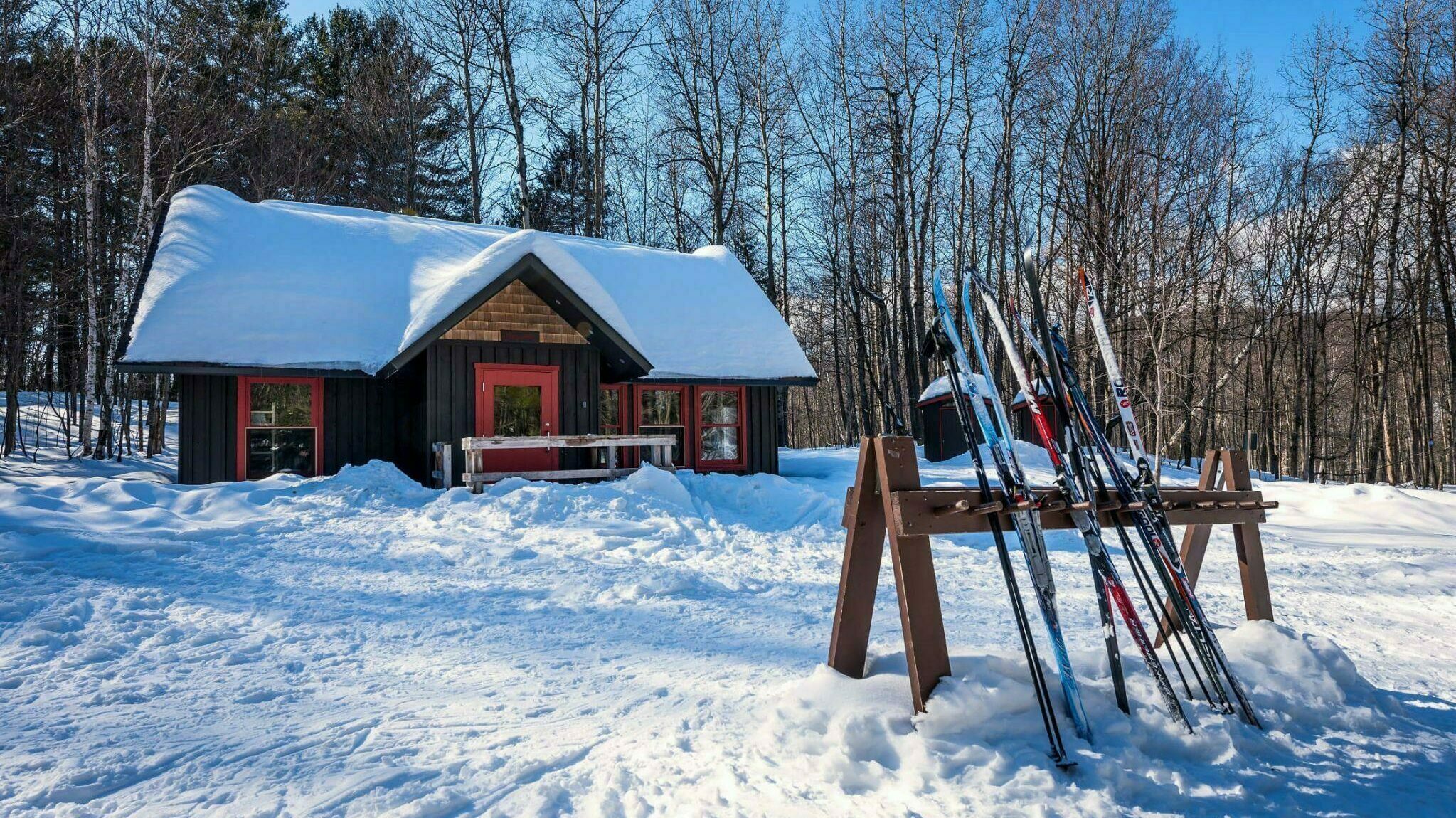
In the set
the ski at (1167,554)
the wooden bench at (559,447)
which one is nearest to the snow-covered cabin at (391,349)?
the wooden bench at (559,447)

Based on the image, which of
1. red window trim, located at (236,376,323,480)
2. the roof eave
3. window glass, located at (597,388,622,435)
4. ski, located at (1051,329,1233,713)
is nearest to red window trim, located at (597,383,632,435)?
window glass, located at (597,388,622,435)

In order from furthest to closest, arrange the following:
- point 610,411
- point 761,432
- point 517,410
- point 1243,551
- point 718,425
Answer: point 761,432
point 718,425
point 610,411
point 517,410
point 1243,551

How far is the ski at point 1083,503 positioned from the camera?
2.90 metres

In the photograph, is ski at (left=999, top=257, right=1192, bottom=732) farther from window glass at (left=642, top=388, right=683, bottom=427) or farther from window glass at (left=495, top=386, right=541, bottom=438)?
window glass at (left=642, top=388, right=683, bottom=427)

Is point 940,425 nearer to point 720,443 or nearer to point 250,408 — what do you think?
point 720,443

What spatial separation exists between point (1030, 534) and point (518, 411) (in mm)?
10786

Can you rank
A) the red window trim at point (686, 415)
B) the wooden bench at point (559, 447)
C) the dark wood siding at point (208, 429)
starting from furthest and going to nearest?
the red window trim at point (686, 415), the dark wood siding at point (208, 429), the wooden bench at point (559, 447)

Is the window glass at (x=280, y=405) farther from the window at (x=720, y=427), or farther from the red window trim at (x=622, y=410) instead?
the window at (x=720, y=427)

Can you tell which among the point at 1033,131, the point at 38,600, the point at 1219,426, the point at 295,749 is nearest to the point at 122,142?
the point at 38,600

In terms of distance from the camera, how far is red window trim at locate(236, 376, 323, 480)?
11.8 metres

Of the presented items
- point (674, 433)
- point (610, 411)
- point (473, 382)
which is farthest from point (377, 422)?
point (674, 433)

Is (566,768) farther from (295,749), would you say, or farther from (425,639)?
(425,639)

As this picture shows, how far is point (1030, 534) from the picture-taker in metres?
2.87

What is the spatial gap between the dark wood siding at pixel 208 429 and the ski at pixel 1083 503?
12.3 m
